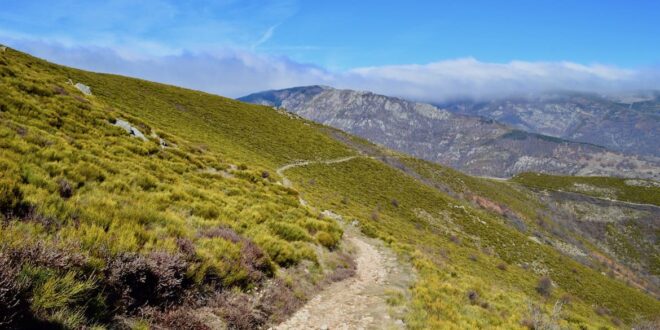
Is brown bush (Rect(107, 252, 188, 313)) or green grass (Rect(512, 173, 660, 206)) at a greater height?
brown bush (Rect(107, 252, 188, 313))

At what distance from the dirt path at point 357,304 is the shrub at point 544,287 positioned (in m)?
24.2

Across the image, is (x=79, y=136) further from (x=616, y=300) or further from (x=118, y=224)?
Result: (x=616, y=300)

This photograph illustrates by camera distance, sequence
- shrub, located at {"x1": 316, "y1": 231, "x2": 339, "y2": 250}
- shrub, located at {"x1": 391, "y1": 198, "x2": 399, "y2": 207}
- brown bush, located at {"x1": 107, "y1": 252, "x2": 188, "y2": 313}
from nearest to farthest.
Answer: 1. brown bush, located at {"x1": 107, "y1": 252, "x2": 188, "y2": 313}
2. shrub, located at {"x1": 316, "y1": 231, "x2": 339, "y2": 250}
3. shrub, located at {"x1": 391, "y1": 198, "x2": 399, "y2": 207}

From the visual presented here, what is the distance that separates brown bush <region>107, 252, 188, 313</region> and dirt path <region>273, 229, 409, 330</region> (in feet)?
9.79

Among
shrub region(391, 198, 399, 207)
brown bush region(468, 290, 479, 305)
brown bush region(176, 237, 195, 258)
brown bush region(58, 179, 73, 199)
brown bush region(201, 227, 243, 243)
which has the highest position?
brown bush region(58, 179, 73, 199)

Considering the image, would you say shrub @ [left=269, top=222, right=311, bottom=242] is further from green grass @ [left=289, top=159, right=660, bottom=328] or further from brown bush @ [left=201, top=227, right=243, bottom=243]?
green grass @ [left=289, top=159, right=660, bottom=328]

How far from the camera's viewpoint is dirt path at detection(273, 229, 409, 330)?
10898 mm

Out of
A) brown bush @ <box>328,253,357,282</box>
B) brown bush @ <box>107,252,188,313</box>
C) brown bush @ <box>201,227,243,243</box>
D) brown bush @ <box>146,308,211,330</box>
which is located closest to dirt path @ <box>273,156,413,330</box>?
brown bush @ <box>328,253,357,282</box>

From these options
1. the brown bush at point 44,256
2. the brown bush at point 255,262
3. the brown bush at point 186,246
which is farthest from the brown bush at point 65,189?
the brown bush at point 255,262

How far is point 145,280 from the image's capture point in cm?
805

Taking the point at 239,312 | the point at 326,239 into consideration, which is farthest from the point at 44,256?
the point at 326,239

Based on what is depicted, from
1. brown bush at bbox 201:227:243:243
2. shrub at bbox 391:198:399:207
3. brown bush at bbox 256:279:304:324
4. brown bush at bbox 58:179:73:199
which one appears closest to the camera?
brown bush at bbox 256:279:304:324

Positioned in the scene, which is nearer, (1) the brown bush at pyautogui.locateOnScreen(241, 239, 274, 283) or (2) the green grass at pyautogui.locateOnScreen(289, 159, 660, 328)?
(1) the brown bush at pyautogui.locateOnScreen(241, 239, 274, 283)

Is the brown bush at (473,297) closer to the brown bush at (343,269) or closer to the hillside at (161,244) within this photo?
the hillside at (161,244)
